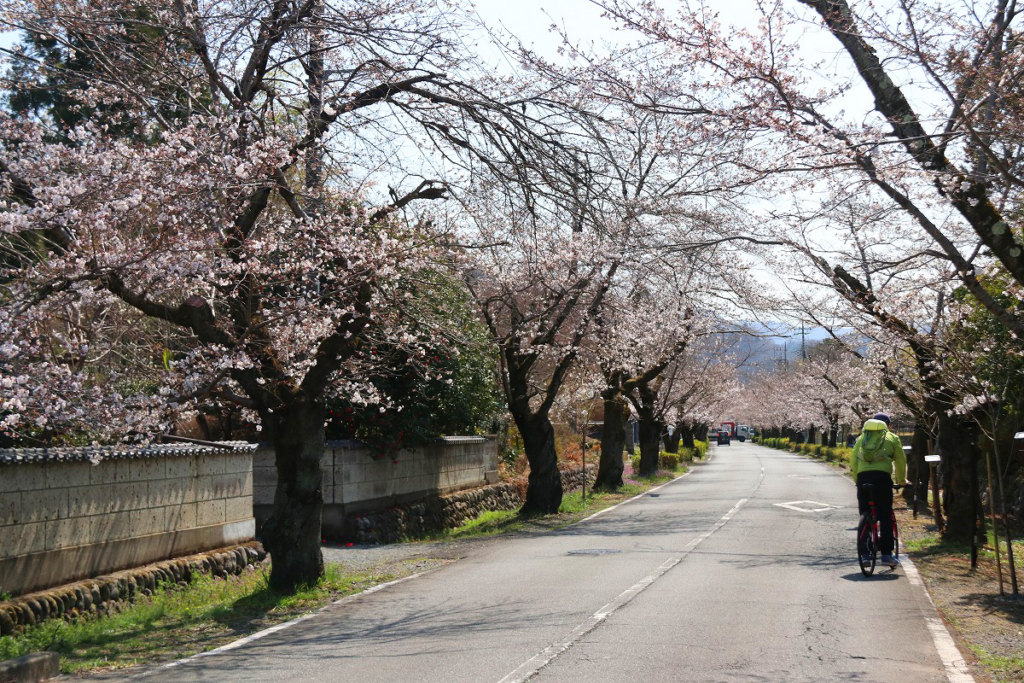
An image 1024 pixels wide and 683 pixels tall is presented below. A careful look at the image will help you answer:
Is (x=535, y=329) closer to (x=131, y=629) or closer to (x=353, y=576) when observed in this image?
(x=353, y=576)

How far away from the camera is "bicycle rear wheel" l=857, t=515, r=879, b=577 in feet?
41.3

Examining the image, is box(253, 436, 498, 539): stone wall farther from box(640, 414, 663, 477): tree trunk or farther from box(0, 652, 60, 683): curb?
box(640, 414, 663, 477): tree trunk

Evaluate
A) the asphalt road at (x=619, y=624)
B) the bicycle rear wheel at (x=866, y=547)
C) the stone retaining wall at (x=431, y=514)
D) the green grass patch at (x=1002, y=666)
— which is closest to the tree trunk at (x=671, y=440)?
the stone retaining wall at (x=431, y=514)

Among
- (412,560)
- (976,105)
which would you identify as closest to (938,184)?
(976,105)

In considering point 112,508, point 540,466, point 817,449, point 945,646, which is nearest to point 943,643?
point 945,646

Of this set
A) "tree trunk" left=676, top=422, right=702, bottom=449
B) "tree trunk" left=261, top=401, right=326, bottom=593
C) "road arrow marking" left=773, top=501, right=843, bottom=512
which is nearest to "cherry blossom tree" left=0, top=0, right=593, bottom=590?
"tree trunk" left=261, top=401, right=326, bottom=593

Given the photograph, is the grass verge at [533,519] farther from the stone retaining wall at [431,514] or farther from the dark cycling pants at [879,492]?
the dark cycling pants at [879,492]

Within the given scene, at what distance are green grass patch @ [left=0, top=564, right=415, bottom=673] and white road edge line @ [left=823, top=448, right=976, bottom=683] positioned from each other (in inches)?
255

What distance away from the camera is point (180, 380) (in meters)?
9.96

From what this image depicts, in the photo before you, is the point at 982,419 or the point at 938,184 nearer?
the point at 938,184

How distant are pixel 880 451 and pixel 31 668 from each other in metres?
10.2

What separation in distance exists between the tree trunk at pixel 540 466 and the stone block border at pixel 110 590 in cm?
976

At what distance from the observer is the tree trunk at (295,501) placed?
11398 mm

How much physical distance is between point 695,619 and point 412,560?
6.94 meters
